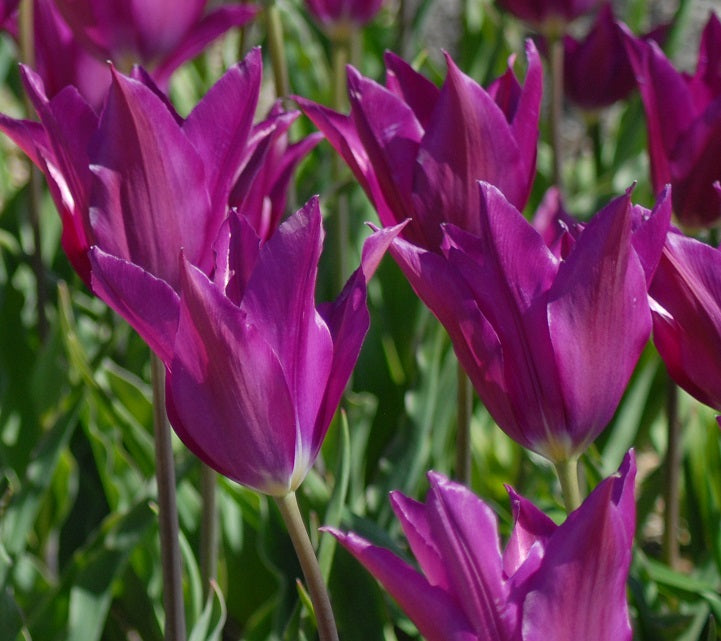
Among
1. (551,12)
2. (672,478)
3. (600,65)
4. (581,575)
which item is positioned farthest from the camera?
(600,65)

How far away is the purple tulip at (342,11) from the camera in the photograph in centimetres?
151

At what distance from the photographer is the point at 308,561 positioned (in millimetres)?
587

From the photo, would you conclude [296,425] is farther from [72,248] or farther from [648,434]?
[648,434]

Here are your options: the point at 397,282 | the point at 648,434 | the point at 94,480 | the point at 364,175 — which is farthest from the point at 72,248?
the point at 648,434

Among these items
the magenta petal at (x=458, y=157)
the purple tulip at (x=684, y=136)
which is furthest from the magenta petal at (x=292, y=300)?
the purple tulip at (x=684, y=136)

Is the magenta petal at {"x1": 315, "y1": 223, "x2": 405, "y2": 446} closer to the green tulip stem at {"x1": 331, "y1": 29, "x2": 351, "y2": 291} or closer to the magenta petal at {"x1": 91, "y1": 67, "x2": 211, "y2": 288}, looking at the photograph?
the magenta petal at {"x1": 91, "y1": 67, "x2": 211, "y2": 288}

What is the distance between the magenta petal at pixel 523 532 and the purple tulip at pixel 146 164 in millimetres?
269

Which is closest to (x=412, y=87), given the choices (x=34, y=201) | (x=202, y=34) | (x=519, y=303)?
(x=519, y=303)

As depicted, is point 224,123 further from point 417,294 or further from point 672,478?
point 672,478

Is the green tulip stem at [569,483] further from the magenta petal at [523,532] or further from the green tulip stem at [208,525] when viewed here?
the green tulip stem at [208,525]

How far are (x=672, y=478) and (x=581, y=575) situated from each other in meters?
0.70

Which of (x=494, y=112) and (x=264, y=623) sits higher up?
(x=494, y=112)

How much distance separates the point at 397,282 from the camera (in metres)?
1.45

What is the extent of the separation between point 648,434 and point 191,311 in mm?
1010
